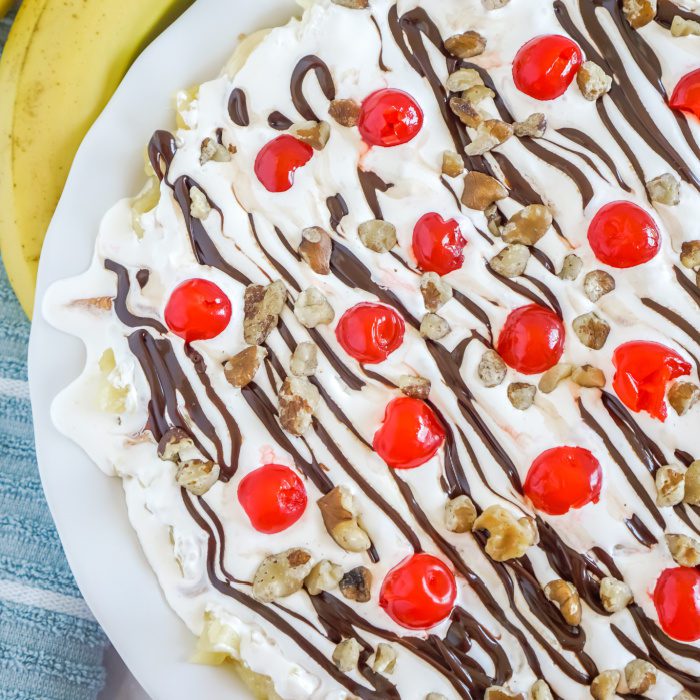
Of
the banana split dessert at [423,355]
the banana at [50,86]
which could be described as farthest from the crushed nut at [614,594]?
the banana at [50,86]

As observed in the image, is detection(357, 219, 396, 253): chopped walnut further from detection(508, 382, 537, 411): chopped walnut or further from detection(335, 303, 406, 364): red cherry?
detection(508, 382, 537, 411): chopped walnut

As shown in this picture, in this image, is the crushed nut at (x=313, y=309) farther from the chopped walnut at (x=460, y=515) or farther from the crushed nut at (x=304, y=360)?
the chopped walnut at (x=460, y=515)

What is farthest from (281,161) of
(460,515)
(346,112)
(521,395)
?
(460,515)

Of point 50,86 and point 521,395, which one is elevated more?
point 50,86

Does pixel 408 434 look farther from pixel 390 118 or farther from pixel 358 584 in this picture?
pixel 390 118

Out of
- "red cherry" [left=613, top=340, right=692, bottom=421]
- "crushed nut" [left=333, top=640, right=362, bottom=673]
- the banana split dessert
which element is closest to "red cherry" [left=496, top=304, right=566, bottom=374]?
the banana split dessert
